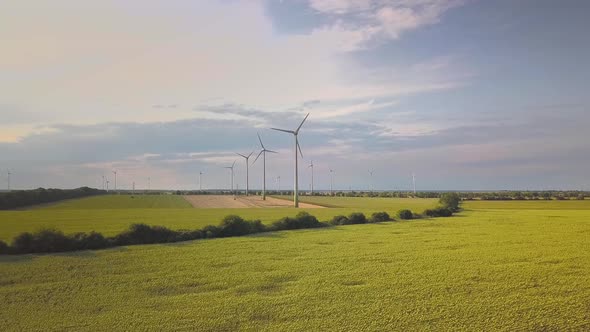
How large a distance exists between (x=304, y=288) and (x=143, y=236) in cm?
1929

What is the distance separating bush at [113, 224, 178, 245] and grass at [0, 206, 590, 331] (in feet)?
9.41

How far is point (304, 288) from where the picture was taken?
59.1ft

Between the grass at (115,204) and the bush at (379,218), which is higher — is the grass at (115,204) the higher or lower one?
the higher one

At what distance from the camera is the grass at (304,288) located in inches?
542

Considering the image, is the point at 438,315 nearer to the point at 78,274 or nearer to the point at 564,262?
the point at 564,262

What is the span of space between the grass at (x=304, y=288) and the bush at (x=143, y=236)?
2.87m

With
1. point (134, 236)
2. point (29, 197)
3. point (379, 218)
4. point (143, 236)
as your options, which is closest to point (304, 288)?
point (143, 236)

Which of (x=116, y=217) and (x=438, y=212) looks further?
(x=438, y=212)

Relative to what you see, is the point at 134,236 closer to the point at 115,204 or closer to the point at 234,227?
the point at 234,227

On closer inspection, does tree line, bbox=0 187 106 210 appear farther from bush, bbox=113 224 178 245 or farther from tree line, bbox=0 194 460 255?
bush, bbox=113 224 178 245

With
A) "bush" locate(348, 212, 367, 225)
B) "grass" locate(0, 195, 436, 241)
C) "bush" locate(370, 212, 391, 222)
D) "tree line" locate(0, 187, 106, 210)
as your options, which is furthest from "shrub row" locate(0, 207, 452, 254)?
"tree line" locate(0, 187, 106, 210)

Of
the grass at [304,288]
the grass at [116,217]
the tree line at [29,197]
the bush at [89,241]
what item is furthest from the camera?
the tree line at [29,197]

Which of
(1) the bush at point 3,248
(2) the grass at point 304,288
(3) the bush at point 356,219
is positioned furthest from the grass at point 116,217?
(2) the grass at point 304,288

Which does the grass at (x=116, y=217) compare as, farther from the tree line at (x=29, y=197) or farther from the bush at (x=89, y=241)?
the tree line at (x=29, y=197)
